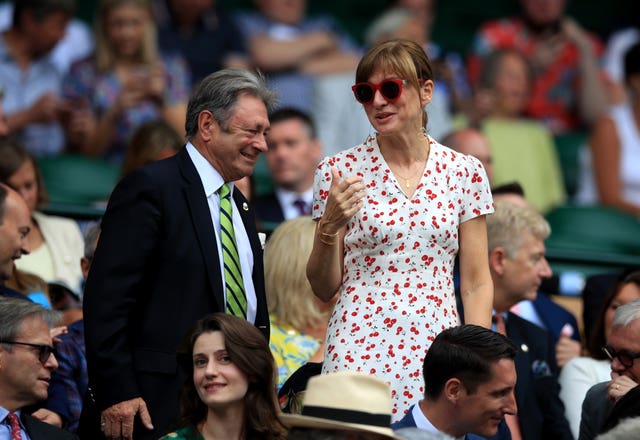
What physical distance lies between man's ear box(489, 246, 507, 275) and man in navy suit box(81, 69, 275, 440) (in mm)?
1662

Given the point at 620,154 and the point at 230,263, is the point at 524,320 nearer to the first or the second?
the point at 230,263

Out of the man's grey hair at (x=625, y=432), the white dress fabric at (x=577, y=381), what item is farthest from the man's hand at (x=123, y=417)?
the white dress fabric at (x=577, y=381)

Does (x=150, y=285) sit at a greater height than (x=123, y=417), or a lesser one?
greater

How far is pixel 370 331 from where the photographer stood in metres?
5.39

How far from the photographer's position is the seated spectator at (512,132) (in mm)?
10570

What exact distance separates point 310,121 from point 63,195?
68.4 inches

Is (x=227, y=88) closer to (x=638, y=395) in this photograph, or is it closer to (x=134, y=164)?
(x=638, y=395)

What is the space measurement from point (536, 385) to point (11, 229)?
2461mm

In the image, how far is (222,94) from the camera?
5.60m

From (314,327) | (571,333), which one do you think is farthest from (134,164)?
(571,333)

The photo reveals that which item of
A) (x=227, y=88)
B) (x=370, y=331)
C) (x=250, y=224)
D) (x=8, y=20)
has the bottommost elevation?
(x=370, y=331)

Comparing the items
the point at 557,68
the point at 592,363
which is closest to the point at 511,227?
the point at 592,363

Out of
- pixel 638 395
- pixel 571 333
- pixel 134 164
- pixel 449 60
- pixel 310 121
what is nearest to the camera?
pixel 638 395

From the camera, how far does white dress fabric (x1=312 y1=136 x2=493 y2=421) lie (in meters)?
5.38
